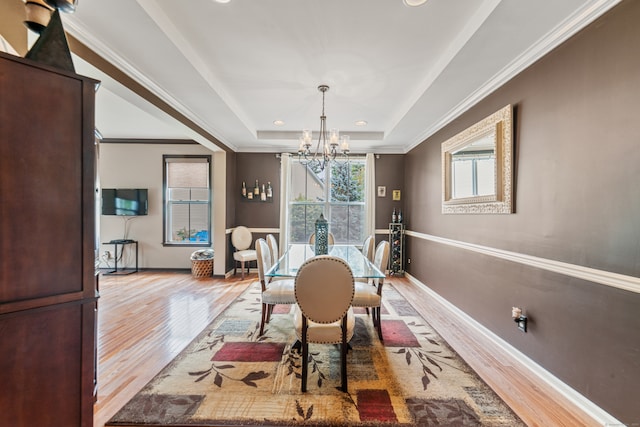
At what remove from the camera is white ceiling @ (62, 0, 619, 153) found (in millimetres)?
1892

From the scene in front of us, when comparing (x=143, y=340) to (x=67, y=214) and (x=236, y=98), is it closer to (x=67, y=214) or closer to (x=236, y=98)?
(x=67, y=214)

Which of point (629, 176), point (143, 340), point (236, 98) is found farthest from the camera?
point (236, 98)

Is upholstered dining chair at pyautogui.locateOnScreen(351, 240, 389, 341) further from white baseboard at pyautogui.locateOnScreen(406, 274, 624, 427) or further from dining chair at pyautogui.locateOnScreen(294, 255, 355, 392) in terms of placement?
white baseboard at pyautogui.locateOnScreen(406, 274, 624, 427)

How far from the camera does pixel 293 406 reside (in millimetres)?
1798

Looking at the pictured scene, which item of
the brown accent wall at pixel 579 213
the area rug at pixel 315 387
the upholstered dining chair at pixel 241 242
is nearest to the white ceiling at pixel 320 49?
the brown accent wall at pixel 579 213

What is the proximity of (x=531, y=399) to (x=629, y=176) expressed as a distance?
1.51 m

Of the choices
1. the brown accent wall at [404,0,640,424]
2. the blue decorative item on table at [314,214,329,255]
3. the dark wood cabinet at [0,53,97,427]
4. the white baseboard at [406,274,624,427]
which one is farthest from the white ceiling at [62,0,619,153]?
the white baseboard at [406,274,624,427]

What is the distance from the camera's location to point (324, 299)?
1920 millimetres

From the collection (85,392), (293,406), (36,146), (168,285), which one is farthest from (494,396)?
(168,285)

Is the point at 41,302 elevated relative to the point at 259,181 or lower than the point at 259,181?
lower

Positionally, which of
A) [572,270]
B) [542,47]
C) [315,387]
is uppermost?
[542,47]

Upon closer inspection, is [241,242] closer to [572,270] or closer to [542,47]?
[572,270]

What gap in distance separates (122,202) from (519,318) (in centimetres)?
663

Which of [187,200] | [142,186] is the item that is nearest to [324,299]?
[187,200]
